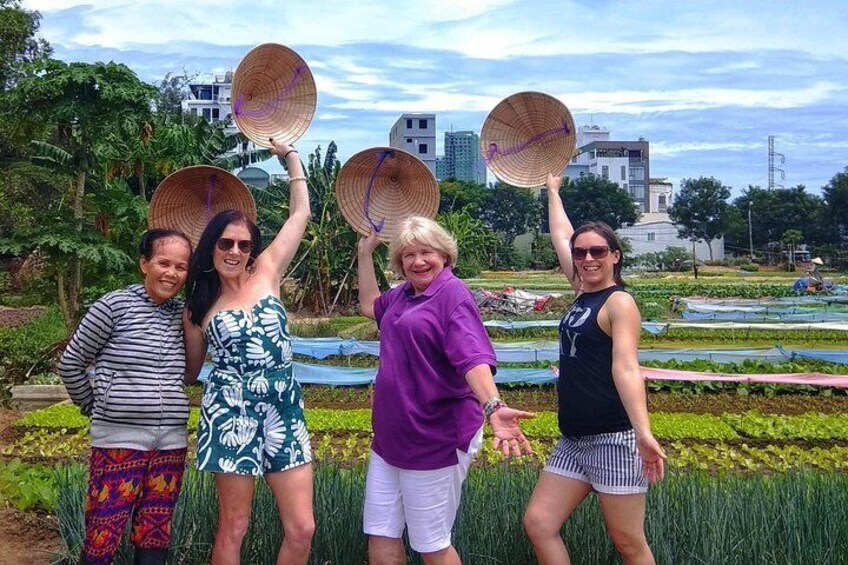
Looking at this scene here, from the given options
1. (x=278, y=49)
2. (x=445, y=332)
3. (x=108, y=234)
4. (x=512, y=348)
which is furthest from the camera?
(x=512, y=348)

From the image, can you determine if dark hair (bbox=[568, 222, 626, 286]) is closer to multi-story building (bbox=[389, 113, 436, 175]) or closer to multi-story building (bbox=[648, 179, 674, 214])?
multi-story building (bbox=[389, 113, 436, 175])

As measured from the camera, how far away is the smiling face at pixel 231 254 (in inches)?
118

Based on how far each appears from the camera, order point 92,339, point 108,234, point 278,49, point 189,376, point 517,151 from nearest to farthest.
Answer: point 92,339 < point 189,376 < point 278,49 < point 517,151 < point 108,234

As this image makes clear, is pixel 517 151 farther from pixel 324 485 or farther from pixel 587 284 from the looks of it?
pixel 324 485

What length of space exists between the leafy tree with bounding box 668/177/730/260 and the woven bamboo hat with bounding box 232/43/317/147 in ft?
191

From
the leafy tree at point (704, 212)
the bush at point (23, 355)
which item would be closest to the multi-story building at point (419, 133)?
the leafy tree at point (704, 212)

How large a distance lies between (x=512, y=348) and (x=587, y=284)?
942 cm

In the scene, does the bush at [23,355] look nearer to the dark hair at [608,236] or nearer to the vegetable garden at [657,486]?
the vegetable garden at [657,486]

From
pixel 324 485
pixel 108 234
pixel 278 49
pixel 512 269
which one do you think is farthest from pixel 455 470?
pixel 512 269

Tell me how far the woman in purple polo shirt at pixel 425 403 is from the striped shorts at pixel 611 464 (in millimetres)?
346

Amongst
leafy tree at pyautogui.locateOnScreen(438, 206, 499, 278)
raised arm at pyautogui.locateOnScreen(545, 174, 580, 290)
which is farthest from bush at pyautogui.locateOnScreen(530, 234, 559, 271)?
raised arm at pyautogui.locateOnScreen(545, 174, 580, 290)

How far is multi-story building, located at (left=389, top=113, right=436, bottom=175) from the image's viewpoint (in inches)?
2746

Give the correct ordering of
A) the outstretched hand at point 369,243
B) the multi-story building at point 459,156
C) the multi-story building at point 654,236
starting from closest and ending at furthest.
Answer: the outstretched hand at point 369,243
the multi-story building at point 654,236
the multi-story building at point 459,156

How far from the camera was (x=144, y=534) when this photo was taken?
3.06 metres
